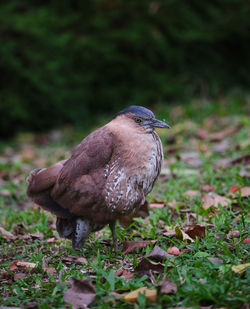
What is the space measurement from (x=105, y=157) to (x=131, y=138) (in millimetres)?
229

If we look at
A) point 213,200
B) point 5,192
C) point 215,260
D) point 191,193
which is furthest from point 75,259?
point 5,192

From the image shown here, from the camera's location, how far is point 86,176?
130 inches

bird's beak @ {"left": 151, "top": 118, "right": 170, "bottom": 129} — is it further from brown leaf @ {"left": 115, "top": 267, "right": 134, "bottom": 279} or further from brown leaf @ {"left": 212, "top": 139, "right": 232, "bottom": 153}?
brown leaf @ {"left": 212, "top": 139, "right": 232, "bottom": 153}

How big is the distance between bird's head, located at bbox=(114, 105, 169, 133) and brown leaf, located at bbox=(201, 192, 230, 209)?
101cm

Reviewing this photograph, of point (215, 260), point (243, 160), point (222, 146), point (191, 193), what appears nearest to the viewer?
point (215, 260)

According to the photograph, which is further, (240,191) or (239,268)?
(240,191)

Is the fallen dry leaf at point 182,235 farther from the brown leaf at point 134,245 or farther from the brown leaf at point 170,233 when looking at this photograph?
the brown leaf at point 134,245

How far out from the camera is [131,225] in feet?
12.8

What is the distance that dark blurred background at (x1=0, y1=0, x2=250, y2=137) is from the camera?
8977mm

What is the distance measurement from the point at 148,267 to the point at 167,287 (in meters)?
0.39

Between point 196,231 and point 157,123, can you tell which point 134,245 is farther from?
point 157,123

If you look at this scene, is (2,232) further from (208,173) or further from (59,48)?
(59,48)

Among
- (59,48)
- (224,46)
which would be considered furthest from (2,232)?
(224,46)

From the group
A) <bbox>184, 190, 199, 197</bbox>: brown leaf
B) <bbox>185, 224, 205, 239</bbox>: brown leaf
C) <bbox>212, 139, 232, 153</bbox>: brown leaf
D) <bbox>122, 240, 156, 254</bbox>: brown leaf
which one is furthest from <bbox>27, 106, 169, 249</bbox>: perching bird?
<bbox>212, 139, 232, 153</bbox>: brown leaf
